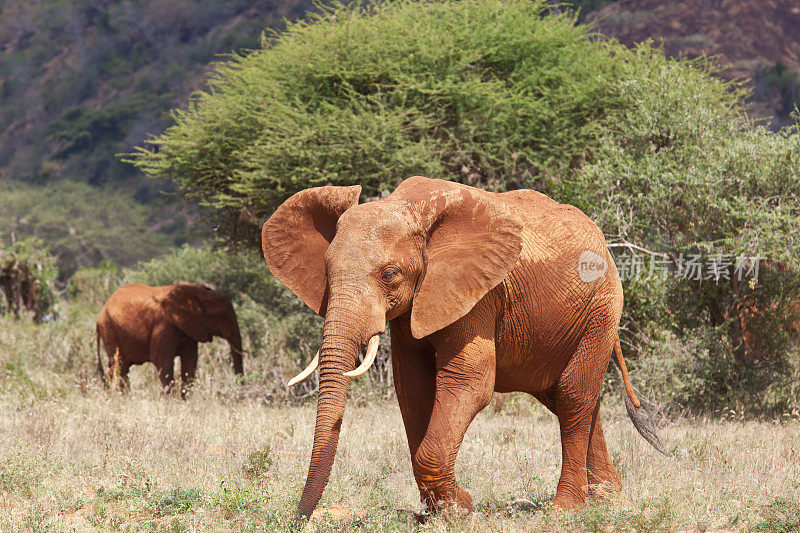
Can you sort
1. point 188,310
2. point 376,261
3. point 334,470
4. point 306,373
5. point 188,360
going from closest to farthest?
point 306,373
point 376,261
point 334,470
point 188,310
point 188,360

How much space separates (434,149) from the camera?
1473 cm

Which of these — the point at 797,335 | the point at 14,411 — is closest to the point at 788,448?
the point at 797,335

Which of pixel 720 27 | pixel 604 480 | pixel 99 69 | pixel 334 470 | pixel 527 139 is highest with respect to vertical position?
pixel 527 139

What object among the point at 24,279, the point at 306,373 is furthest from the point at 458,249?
the point at 24,279

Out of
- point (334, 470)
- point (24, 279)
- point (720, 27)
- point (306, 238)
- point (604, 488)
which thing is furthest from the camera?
point (720, 27)

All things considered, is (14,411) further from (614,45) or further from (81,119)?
(81,119)

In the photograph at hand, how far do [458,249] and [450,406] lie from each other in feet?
3.20

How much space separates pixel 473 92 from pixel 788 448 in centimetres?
796

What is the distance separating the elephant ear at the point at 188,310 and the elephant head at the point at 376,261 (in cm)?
766

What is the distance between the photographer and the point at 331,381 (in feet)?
17.4

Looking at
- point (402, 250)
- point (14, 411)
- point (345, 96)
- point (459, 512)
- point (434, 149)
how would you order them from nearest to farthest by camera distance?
point (402, 250)
point (459, 512)
point (14, 411)
point (434, 149)
point (345, 96)

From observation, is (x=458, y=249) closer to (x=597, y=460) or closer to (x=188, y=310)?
(x=597, y=460)

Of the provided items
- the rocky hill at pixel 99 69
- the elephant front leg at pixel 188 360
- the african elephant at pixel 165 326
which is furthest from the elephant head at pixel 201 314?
the rocky hill at pixel 99 69

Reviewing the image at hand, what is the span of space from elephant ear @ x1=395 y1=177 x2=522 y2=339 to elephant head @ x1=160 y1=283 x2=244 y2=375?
8280 mm
